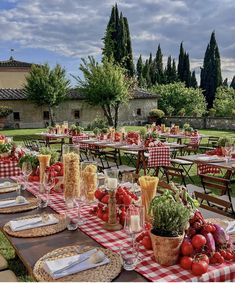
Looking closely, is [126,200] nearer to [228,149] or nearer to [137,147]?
[228,149]

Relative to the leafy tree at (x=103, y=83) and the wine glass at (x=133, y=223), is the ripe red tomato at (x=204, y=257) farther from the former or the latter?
the leafy tree at (x=103, y=83)

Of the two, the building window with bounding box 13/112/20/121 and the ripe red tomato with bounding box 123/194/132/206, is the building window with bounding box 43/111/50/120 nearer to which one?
the building window with bounding box 13/112/20/121

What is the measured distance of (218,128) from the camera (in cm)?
2384

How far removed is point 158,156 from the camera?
7703mm

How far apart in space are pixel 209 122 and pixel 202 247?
76.9 ft

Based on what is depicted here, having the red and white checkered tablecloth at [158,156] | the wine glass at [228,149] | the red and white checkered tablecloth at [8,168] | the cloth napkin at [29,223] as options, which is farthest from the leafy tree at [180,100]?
the cloth napkin at [29,223]

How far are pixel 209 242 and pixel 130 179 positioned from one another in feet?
4.61

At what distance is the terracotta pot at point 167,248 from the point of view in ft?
6.05

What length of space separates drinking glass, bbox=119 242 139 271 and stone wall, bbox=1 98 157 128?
26466mm

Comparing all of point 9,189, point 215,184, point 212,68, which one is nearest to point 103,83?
point 215,184

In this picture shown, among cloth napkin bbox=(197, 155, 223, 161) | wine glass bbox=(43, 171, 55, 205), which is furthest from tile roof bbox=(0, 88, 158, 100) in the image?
wine glass bbox=(43, 171, 55, 205)

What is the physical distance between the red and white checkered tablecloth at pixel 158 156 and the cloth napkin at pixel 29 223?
16.9 feet

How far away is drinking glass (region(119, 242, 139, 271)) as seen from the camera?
186cm

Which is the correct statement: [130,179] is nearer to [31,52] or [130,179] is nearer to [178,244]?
[178,244]
